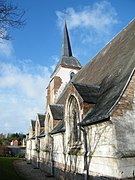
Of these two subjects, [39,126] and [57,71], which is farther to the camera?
[57,71]

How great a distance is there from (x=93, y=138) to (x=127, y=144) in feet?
6.15

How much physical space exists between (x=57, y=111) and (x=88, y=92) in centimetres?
594

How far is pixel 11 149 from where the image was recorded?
43.0 metres

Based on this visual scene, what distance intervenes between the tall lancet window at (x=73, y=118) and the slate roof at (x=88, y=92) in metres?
1.05

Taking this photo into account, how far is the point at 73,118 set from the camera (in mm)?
11789

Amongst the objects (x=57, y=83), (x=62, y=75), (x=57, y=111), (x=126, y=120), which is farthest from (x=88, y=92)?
(x=62, y=75)

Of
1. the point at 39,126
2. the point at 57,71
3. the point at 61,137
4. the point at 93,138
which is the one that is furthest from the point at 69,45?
the point at 93,138

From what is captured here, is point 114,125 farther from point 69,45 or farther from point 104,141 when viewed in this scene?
point 69,45

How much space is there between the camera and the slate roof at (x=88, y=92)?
9792 mm

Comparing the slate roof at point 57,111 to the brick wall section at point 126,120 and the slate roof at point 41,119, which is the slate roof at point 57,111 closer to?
the slate roof at point 41,119

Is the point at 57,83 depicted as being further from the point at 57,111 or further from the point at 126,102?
the point at 126,102

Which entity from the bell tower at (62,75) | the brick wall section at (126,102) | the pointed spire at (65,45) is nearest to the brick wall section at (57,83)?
the bell tower at (62,75)

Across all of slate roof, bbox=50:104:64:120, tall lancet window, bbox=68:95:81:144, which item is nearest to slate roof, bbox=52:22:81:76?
slate roof, bbox=50:104:64:120

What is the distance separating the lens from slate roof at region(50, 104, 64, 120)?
49.5 ft
